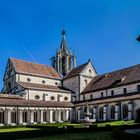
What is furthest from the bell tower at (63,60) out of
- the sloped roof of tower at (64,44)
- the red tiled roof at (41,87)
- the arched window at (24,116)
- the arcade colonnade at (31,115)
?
the arched window at (24,116)

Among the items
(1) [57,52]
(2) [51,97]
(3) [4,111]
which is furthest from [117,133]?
(1) [57,52]

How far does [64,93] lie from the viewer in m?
61.5

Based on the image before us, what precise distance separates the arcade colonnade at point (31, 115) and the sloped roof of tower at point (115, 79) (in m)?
8.10

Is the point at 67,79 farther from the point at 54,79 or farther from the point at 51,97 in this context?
the point at 51,97

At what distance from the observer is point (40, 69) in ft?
208

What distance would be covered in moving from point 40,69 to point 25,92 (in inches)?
453

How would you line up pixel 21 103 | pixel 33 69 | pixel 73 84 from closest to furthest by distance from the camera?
A: pixel 21 103
pixel 33 69
pixel 73 84

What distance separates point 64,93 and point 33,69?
9.16 metres

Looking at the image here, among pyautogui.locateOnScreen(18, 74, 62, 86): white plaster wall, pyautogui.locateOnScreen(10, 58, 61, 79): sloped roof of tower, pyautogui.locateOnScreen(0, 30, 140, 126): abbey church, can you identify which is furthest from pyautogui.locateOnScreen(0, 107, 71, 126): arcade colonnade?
pyautogui.locateOnScreen(10, 58, 61, 79): sloped roof of tower

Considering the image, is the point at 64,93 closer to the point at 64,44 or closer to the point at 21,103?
the point at 21,103

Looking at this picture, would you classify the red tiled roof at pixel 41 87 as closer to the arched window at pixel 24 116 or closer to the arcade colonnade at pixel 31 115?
the arcade colonnade at pixel 31 115

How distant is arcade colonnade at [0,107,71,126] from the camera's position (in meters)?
46.3

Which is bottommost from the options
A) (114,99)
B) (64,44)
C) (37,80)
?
(114,99)

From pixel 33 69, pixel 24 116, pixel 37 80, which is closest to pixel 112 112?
pixel 24 116
